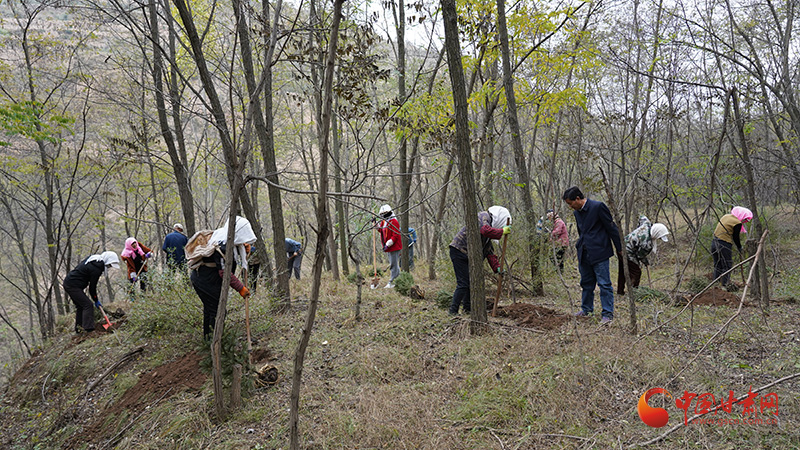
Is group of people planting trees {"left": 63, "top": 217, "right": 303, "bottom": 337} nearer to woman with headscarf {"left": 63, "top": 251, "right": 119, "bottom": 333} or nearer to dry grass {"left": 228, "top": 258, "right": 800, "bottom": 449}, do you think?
woman with headscarf {"left": 63, "top": 251, "right": 119, "bottom": 333}

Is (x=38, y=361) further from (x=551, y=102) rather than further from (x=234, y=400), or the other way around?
(x=551, y=102)

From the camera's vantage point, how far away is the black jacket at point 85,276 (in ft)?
24.2

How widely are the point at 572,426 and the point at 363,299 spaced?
467cm

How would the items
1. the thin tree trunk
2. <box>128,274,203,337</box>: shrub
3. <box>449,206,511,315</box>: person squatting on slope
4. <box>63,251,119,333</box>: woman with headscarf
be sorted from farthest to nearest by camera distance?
<box>63,251,119,333</box>: woman with headscarf → <box>449,206,511,315</box>: person squatting on slope → <box>128,274,203,337</box>: shrub → the thin tree trunk

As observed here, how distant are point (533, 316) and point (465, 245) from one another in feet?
4.12

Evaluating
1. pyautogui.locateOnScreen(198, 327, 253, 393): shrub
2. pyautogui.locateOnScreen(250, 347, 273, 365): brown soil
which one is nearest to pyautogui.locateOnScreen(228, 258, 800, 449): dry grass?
pyautogui.locateOnScreen(250, 347, 273, 365): brown soil

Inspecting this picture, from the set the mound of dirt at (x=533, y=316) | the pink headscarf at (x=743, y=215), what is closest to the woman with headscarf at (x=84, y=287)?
the mound of dirt at (x=533, y=316)

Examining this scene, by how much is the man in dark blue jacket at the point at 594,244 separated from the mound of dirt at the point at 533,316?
41 centimetres

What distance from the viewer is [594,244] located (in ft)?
16.5

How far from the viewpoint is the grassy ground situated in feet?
9.50

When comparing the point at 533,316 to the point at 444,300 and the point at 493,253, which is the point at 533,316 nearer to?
the point at 493,253

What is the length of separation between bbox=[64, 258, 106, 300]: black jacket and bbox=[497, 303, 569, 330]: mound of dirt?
7563 mm

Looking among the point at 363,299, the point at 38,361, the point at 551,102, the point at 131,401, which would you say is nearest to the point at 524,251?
the point at 551,102

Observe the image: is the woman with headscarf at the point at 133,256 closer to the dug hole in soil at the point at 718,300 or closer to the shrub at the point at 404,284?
the shrub at the point at 404,284
